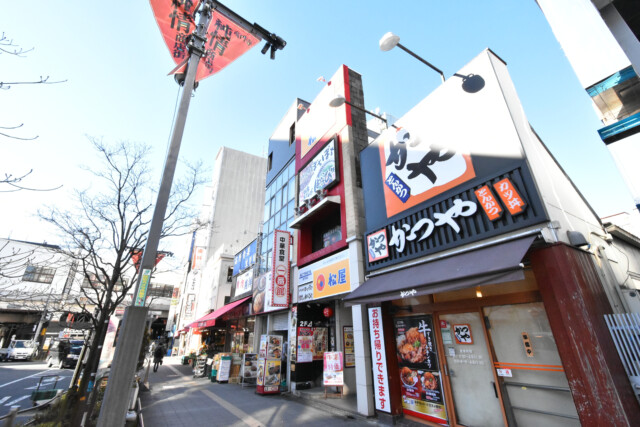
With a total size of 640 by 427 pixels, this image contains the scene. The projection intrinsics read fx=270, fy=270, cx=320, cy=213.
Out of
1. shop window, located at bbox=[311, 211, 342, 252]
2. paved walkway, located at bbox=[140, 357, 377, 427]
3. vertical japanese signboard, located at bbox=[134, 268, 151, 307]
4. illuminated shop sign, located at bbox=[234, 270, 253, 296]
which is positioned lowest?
paved walkway, located at bbox=[140, 357, 377, 427]

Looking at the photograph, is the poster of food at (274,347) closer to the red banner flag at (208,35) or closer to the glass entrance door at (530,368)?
the glass entrance door at (530,368)

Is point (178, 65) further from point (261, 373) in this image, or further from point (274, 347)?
point (261, 373)

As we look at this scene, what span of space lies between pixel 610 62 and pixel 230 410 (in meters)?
15.1

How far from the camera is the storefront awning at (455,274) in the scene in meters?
4.69

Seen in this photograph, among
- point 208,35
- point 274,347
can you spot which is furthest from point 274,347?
point 208,35

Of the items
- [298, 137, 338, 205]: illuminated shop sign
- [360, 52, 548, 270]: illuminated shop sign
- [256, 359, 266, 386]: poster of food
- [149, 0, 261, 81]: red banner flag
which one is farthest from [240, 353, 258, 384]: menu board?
[149, 0, 261, 81]: red banner flag

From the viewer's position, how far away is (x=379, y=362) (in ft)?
26.1

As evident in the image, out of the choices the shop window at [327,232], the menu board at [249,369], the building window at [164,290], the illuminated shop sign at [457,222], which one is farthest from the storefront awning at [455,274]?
the building window at [164,290]

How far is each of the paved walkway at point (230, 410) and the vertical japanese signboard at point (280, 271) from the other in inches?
155

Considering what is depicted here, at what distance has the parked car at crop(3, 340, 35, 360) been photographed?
26750 mm

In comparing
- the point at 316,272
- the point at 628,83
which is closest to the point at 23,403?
the point at 316,272

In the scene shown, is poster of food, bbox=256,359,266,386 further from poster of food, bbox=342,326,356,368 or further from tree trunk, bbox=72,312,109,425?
tree trunk, bbox=72,312,109,425

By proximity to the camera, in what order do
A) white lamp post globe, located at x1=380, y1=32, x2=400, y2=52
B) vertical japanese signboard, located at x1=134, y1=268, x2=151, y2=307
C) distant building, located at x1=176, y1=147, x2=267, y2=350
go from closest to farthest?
vertical japanese signboard, located at x1=134, y1=268, x2=151, y2=307, white lamp post globe, located at x1=380, y1=32, x2=400, y2=52, distant building, located at x1=176, y1=147, x2=267, y2=350

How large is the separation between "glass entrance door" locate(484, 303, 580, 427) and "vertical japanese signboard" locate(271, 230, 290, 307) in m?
9.04
